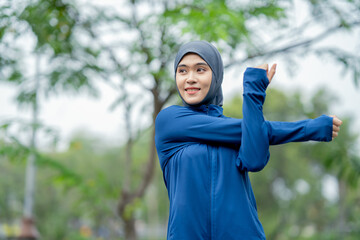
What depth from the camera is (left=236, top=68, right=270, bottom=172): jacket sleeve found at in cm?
197

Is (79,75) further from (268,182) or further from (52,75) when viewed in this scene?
(268,182)

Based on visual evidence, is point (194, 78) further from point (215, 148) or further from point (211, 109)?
point (215, 148)

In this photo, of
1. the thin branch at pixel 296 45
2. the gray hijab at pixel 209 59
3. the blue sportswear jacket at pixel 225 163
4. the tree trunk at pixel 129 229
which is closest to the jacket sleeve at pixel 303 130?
the blue sportswear jacket at pixel 225 163

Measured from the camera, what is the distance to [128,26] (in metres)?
8.38

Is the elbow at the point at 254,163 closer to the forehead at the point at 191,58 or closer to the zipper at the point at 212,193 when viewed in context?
the zipper at the point at 212,193

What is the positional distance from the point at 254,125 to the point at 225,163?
26cm

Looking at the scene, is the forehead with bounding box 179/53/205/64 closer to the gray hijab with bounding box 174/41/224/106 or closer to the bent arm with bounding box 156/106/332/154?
the gray hijab with bounding box 174/41/224/106

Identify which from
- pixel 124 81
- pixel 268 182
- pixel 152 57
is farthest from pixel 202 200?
pixel 268 182

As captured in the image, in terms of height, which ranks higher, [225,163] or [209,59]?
[209,59]

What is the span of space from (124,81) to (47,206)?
21.5 meters

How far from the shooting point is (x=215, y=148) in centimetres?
214

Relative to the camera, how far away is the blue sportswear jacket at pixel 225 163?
6.50ft

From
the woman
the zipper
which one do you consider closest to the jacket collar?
the woman

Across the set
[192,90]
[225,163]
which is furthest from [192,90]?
→ [225,163]
